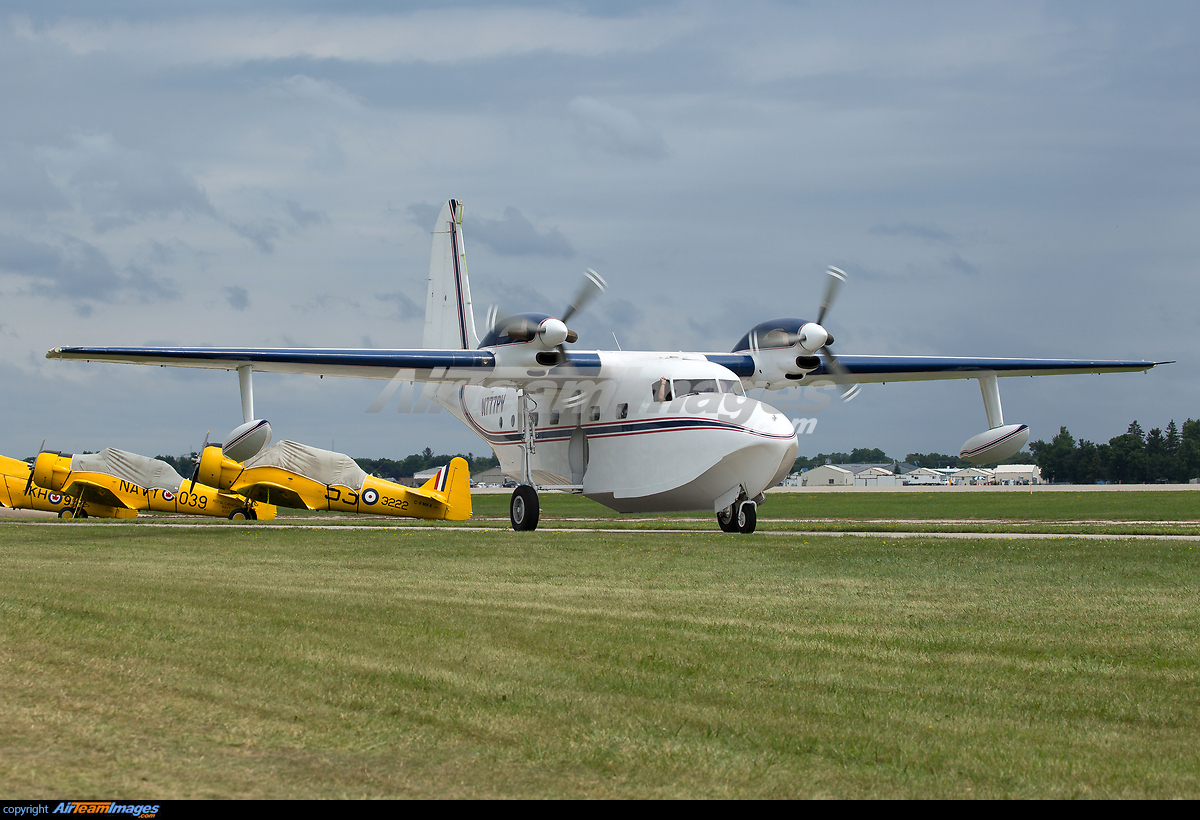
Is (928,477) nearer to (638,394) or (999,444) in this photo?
(999,444)

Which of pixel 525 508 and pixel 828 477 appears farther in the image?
pixel 828 477

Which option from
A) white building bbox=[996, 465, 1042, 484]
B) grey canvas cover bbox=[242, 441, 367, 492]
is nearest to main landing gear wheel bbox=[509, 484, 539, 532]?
grey canvas cover bbox=[242, 441, 367, 492]

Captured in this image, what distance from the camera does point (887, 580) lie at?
1297cm

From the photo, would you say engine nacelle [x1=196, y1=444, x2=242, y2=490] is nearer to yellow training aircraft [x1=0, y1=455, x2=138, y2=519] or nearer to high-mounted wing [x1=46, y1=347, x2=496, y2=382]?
yellow training aircraft [x1=0, y1=455, x2=138, y2=519]

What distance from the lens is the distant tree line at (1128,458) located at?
129 metres

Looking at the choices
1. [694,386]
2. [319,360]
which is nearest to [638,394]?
[694,386]

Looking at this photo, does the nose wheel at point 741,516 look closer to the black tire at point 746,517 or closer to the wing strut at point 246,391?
the black tire at point 746,517

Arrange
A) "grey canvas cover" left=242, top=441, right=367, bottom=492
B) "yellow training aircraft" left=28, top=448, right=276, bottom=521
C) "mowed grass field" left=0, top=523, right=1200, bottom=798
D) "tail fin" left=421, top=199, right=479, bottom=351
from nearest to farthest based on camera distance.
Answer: "mowed grass field" left=0, top=523, right=1200, bottom=798
"tail fin" left=421, top=199, right=479, bottom=351
"grey canvas cover" left=242, top=441, right=367, bottom=492
"yellow training aircraft" left=28, top=448, right=276, bottom=521

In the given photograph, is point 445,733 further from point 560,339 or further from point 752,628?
point 560,339

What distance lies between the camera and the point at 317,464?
34.0 m

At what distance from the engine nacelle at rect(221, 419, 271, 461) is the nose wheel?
386 inches

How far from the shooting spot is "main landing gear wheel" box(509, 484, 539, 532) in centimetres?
2500

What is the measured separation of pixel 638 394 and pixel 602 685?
17117 mm
